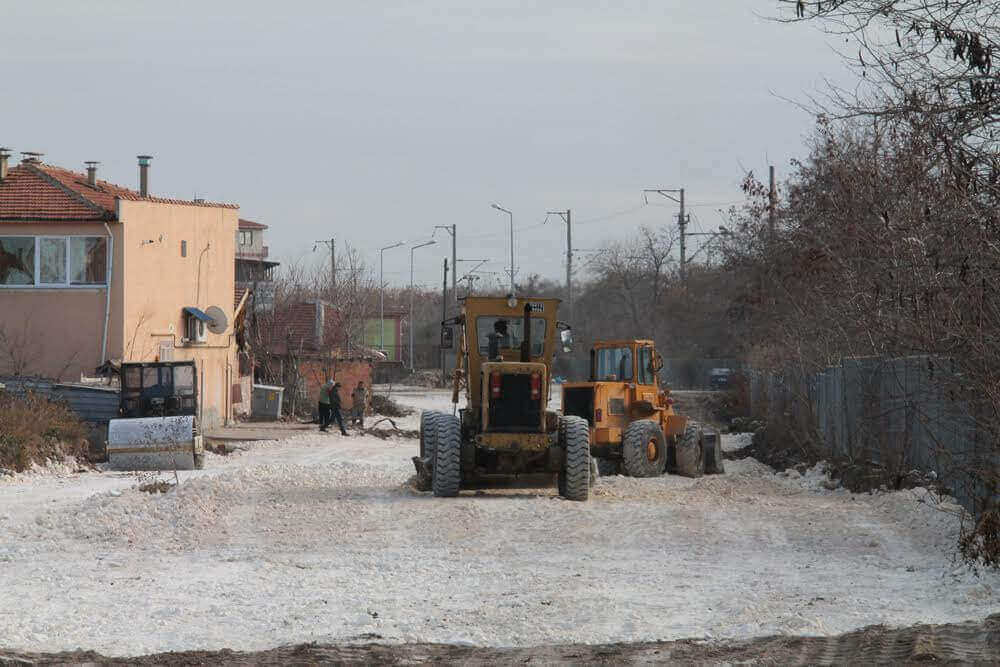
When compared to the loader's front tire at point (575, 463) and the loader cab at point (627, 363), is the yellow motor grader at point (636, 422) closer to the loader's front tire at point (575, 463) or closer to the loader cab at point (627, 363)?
the loader cab at point (627, 363)

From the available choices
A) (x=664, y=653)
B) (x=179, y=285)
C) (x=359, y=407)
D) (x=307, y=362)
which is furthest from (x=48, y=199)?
(x=664, y=653)

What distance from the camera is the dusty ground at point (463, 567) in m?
10.8

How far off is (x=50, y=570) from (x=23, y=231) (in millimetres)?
25079

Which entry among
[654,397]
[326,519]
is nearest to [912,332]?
[326,519]

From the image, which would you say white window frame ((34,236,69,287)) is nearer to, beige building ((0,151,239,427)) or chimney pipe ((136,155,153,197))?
beige building ((0,151,239,427))

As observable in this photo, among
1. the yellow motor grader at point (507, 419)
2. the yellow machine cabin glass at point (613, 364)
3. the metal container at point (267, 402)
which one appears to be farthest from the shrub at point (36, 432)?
the metal container at point (267, 402)

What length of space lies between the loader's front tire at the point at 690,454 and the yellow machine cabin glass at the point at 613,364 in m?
1.58

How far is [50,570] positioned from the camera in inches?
554

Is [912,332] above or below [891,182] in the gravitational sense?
below

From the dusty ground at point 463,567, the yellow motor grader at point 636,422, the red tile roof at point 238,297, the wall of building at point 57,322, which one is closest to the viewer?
the dusty ground at point 463,567

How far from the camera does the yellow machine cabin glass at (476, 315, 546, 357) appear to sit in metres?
21.4

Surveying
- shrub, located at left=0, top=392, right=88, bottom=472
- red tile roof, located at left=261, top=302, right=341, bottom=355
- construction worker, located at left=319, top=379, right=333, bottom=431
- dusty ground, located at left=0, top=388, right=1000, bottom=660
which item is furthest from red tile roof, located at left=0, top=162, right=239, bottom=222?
dusty ground, located at left=0, top=388, right=1000, bottom=660

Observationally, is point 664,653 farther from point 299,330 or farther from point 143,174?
point 299,330

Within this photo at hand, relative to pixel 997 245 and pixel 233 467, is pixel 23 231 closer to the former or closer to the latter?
pixel 233 467
